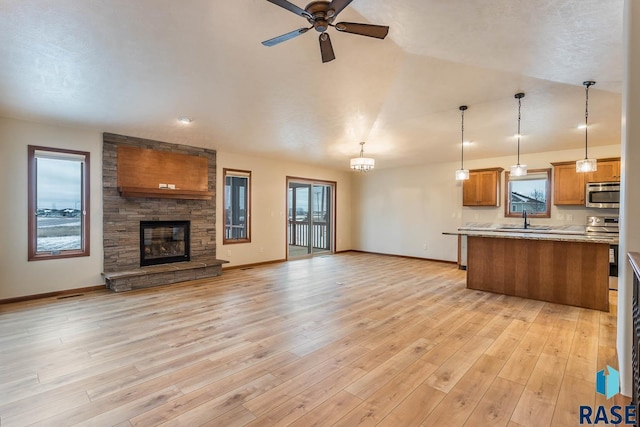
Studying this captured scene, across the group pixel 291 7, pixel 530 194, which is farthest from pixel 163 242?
pixel 530 194

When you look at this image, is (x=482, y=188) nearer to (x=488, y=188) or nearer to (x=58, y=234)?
(x=488, y=188)

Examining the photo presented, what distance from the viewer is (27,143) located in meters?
4.48

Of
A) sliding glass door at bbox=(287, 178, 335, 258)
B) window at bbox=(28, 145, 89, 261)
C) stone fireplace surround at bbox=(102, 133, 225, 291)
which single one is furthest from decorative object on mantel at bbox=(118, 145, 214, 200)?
sliding glass door at bbox=(287, 178, 335, 258)

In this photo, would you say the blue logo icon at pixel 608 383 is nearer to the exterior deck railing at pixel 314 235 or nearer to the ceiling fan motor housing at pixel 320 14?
the ceiling fan motor housing at pixel 320 14

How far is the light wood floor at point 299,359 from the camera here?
1981 mm

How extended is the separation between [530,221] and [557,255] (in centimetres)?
244

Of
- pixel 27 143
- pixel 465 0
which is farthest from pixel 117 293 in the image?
pixel 465 0

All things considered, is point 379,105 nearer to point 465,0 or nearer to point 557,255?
point 465,0

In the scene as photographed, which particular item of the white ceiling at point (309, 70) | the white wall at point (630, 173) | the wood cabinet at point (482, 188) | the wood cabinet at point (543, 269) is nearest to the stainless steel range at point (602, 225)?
the white ceiling at point (309, 70)

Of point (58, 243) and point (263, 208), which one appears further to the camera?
point (263, 208)

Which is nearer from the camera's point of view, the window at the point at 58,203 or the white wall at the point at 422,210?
the window at the point at 58,203

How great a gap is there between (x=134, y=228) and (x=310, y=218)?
4.51m

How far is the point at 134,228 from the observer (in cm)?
541

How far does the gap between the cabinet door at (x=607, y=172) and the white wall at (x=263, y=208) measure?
20.0 ft
